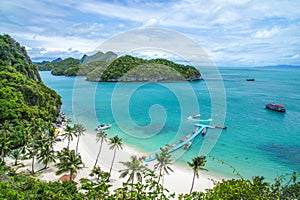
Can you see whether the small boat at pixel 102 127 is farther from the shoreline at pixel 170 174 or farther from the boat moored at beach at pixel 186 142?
the boat moored at beach at pixel 186 142

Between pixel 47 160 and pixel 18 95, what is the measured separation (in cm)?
1529

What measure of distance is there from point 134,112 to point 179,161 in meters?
25.3

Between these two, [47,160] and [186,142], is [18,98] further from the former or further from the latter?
[186,142]

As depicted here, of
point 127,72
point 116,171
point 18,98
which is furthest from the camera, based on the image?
point 127,72

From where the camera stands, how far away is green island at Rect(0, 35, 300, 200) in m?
10.2

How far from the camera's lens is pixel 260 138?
3725 cm

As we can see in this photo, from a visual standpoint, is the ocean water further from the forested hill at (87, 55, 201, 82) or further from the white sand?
the forested hill at (87, 55, 201, 82)

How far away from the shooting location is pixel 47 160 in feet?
75.6

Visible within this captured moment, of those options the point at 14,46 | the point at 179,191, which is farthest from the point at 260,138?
the point at 14,46

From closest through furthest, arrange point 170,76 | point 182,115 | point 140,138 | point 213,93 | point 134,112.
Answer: point 140,138, point 182,115, point 134,112, point 213,93, point 170,76

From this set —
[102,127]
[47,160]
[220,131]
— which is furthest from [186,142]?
[47,160]

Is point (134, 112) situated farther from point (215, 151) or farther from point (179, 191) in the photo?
point (179, 191)

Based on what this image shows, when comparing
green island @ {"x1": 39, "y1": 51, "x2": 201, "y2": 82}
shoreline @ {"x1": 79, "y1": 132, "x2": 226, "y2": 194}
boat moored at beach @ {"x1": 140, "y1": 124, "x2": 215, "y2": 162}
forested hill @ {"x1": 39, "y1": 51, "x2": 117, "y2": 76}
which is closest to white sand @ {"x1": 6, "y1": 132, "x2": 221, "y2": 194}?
shoreline @ {"x1": 79, "y1": 132, "x2": 226, "y2": 194}

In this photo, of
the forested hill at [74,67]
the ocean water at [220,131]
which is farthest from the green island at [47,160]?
the forested hill at [74,67]
